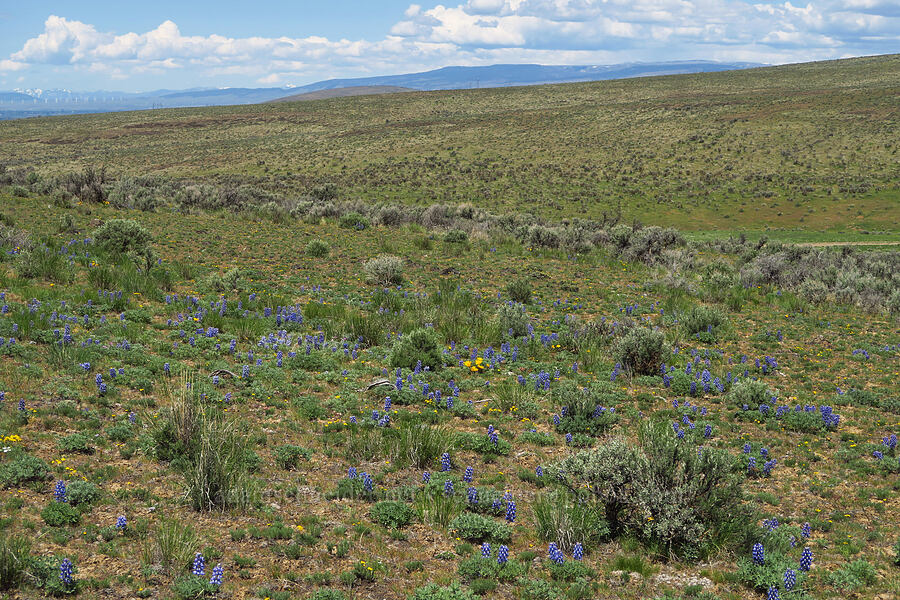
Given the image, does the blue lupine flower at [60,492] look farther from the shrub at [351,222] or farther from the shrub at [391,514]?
the shrub at [351,222]

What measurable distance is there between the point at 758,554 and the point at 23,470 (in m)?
6.51

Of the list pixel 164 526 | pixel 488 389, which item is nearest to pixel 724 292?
pixel 488 389

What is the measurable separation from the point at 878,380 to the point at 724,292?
21.3 ft

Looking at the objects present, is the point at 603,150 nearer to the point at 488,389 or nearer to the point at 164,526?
the point at 488,389

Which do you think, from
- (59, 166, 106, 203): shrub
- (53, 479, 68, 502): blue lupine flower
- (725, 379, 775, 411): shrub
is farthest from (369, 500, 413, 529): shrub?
(59, 166, 106, 203): shrub

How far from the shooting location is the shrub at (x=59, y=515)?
498cm

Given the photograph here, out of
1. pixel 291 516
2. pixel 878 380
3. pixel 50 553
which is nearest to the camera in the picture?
pixel 50 553

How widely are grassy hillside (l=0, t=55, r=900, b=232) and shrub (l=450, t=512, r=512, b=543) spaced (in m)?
35.8

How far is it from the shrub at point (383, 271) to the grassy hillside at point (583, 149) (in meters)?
25.9

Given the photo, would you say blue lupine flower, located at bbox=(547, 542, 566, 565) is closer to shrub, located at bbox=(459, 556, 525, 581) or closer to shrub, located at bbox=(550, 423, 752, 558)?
shrub, located at bbox=(459, 556, 525, 581)

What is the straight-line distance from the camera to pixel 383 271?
15719mm

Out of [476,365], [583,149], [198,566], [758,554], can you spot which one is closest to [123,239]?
[476,365]

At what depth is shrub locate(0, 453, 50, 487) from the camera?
17.7 feet

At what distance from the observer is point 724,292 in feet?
55.4
